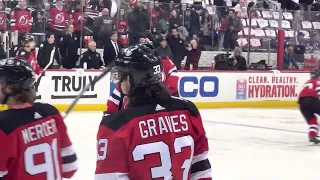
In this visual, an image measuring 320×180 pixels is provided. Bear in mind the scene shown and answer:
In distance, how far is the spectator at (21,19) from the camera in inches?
425

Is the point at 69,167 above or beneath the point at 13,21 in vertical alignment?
beneath

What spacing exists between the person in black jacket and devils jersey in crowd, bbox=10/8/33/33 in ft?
1.30

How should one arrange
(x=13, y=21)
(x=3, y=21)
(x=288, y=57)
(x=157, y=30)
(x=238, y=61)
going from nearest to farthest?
(x=3, y=21)
(x=13, y=21)
(x=157, y=30)
(x=238, y=61)
(x=288, y=57)

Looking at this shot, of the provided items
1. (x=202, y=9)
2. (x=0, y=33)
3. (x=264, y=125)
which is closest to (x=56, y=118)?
(x=264, y=125)

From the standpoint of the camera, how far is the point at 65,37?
11320mm

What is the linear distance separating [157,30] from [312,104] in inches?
202

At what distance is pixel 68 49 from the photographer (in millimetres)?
11367

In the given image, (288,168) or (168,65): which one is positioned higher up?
(168,65)

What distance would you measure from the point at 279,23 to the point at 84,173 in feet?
31.8

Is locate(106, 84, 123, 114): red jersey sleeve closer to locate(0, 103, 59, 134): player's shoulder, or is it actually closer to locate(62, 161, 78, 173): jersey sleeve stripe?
locate(62, 161, 78, 173): jersey sleeve stripe

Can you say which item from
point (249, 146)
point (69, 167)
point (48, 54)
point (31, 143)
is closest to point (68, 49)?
point (48, 54)

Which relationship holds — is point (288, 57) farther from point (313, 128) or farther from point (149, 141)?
point (149, 141)

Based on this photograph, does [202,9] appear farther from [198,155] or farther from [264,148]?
[198,155]

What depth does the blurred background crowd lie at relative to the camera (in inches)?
434
